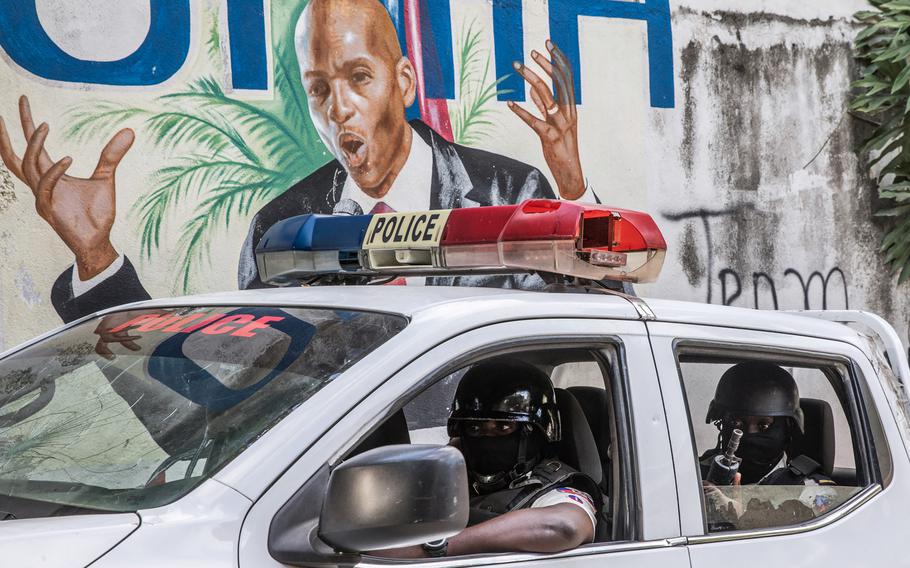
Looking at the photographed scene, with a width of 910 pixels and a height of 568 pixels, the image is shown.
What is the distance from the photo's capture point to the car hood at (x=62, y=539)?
1.60 meters

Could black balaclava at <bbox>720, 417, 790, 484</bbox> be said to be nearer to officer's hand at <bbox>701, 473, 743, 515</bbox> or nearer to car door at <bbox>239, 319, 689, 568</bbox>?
officer's hand at <bbox>701, 473, 743, 515</bbox>

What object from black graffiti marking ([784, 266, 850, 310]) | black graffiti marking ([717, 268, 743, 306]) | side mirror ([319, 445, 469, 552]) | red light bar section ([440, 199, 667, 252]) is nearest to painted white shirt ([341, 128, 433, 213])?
black graffiti marking ([717, 268, 743, 306])

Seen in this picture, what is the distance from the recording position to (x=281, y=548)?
5.73 ft

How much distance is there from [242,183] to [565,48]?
2483 mm

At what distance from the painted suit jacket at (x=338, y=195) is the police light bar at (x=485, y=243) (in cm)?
310

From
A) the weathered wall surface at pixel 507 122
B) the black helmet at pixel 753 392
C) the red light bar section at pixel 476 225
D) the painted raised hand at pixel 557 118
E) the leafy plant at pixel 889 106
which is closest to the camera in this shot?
the red light bar section at pixel 476 225

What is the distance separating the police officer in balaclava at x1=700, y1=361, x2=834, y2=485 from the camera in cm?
285

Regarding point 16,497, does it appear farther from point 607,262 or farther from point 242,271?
point 242,271

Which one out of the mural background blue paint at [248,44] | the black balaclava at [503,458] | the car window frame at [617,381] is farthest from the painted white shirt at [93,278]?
the car window frame at [617,381]

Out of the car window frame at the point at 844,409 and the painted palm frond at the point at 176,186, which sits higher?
the painted palm frond at the point at 176,186

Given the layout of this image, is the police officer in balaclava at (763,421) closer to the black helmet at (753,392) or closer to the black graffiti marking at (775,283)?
the black helmet at (753,392)

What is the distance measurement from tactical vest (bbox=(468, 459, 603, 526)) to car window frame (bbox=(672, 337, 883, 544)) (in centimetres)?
31

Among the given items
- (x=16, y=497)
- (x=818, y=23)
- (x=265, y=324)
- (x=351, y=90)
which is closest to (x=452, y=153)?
(x=351, y=90)

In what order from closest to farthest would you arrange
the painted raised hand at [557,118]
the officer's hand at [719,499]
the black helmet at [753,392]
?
the officer's hand at [719,499] < the black helmet at [753,392] < the painted raised hand at [557,118]
